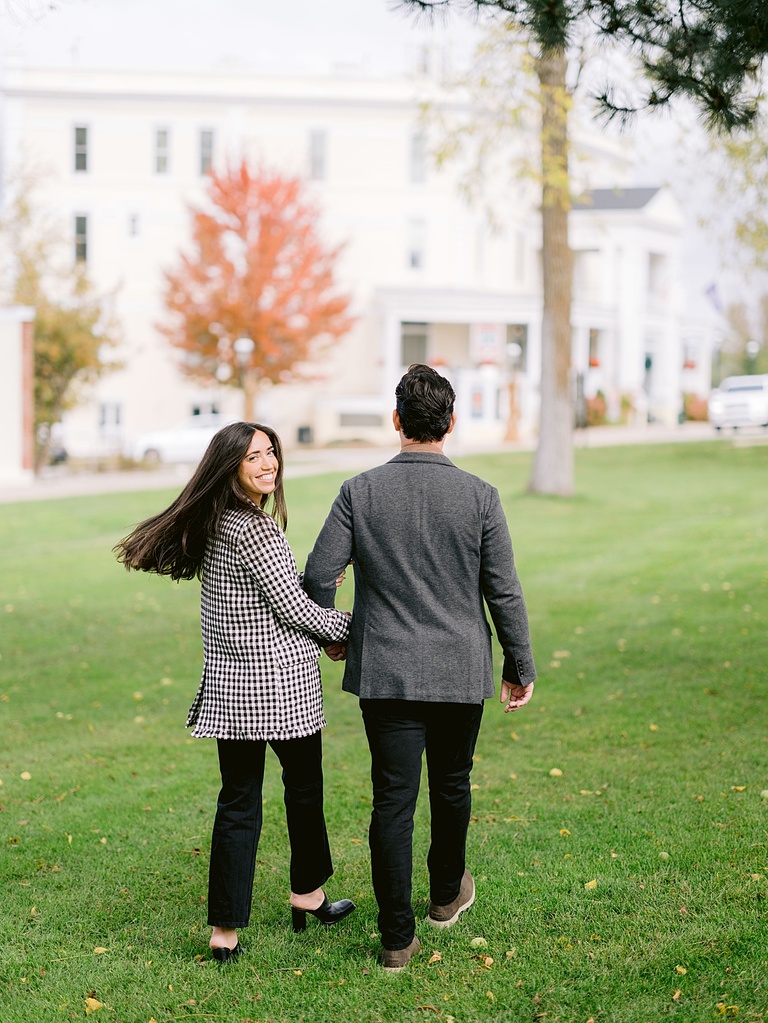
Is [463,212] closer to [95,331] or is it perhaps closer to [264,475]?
[95,331]

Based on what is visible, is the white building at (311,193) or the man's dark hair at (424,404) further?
the white building at (311,193)

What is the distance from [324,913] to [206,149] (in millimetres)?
40945

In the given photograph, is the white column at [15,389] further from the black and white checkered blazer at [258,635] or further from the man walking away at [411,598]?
the man walking away at [411,598]

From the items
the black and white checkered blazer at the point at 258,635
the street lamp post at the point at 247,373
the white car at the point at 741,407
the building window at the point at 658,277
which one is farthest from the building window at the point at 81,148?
the black and white checkered blazer at the point at 258,635

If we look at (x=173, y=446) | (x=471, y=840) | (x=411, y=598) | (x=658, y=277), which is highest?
(x=658, y=277)

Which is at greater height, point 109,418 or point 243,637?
point 109,418

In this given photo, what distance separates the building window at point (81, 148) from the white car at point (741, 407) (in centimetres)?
2233

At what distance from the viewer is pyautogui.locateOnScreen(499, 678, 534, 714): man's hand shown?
4.19 metres

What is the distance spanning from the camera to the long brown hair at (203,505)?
13.5ft

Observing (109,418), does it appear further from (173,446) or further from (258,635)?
(258,635)

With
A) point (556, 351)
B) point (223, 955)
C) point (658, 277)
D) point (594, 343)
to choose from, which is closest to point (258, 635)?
point (223, 955)

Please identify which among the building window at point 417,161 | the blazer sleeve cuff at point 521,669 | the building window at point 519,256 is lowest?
the blazer sleeve cuff at point 521,669

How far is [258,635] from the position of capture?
13.5ft

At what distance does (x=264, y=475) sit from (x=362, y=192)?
40584 mm
